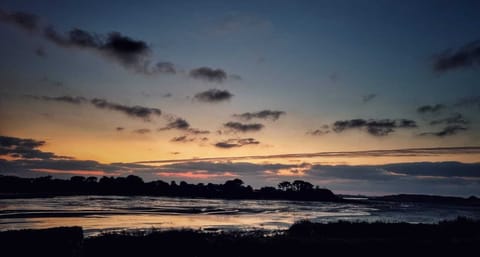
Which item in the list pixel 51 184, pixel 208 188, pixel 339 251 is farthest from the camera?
pixel 208 188

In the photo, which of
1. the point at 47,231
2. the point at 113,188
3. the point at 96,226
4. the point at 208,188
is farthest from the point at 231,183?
the point at 47,231

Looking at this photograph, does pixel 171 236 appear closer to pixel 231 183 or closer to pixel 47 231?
pixel 47 231

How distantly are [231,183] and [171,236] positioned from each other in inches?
6032

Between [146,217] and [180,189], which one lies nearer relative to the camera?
[146,217]

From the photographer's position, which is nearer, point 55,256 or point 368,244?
point 55,256

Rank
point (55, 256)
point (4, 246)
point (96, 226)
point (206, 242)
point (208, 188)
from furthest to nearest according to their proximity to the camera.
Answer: point (208, 188)
point (96, 226)
point (206, 242)
point (55, 256)
point (4, 246)

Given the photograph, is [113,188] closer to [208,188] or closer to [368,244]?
[208,188]

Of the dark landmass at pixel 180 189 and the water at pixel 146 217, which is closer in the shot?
the water at pixel 146 217

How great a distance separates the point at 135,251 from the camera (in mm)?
19656

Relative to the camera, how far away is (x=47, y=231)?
36.5 feet

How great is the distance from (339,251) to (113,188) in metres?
139

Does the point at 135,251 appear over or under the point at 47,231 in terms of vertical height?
under

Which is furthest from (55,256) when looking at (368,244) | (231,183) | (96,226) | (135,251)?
(231,183)

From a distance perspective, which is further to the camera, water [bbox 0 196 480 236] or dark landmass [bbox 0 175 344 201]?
dark landmass [bbox 0 175 344 201]
